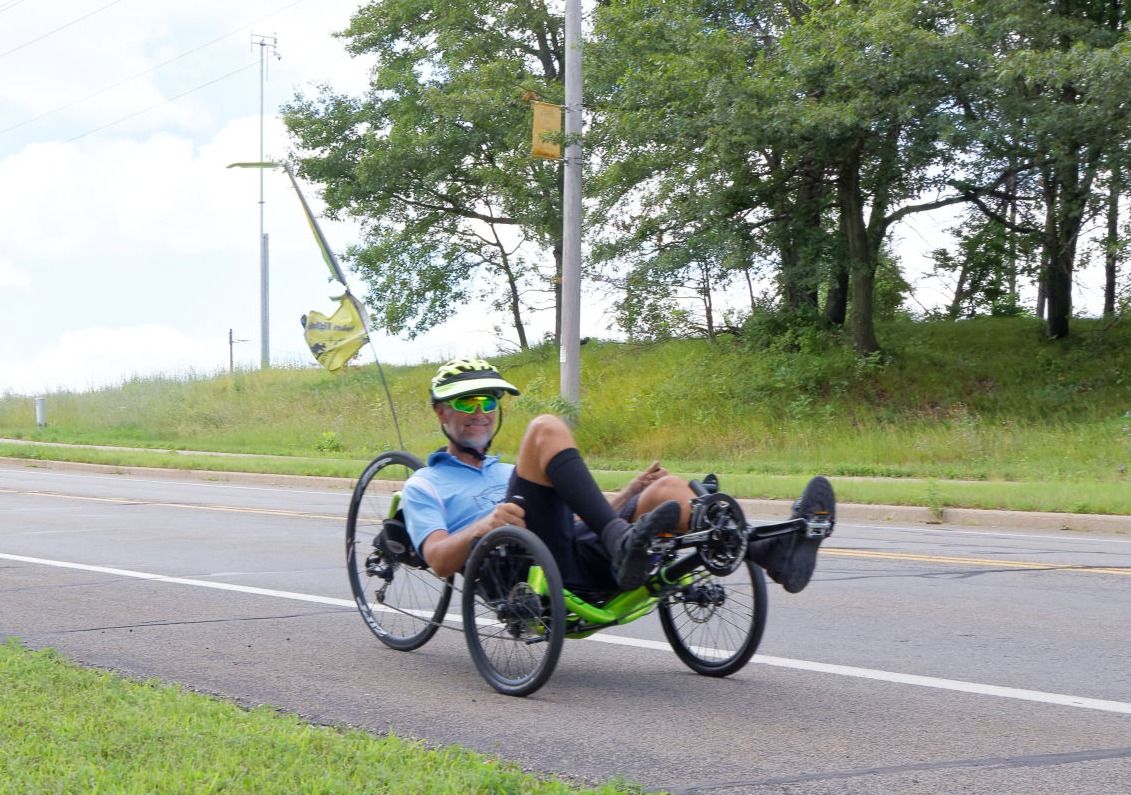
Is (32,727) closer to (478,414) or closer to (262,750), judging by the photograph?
(262,750)

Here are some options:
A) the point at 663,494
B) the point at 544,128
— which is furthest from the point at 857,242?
the point at 663,494

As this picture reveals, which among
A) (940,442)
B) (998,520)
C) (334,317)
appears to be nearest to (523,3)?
(334,317)

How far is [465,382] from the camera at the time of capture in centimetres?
621

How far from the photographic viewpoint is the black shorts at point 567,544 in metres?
5.72

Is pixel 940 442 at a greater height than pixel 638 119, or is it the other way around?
pixel 638 119

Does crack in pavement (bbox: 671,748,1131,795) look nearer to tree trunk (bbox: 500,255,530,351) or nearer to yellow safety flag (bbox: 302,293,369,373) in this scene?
yellow safety flag (bbox: 302,293,369,373)

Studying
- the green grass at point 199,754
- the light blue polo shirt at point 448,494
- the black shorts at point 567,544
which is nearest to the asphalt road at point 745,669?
the green grass at point 199,754

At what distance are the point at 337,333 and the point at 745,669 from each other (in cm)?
1877

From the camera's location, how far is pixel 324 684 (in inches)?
232

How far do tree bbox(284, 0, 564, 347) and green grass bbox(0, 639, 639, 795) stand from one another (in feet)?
89.2

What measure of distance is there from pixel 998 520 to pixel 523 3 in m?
24.2

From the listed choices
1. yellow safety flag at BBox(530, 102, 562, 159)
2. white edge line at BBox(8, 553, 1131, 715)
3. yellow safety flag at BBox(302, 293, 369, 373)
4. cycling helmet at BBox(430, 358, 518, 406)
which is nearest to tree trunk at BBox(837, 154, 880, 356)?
yellow safety flag at BBox(530, 102, 562, 159)

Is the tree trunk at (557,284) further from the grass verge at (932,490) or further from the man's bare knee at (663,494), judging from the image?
the man's bare knee at (663,494)

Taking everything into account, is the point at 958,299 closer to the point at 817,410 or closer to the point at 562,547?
the point at 817,410
